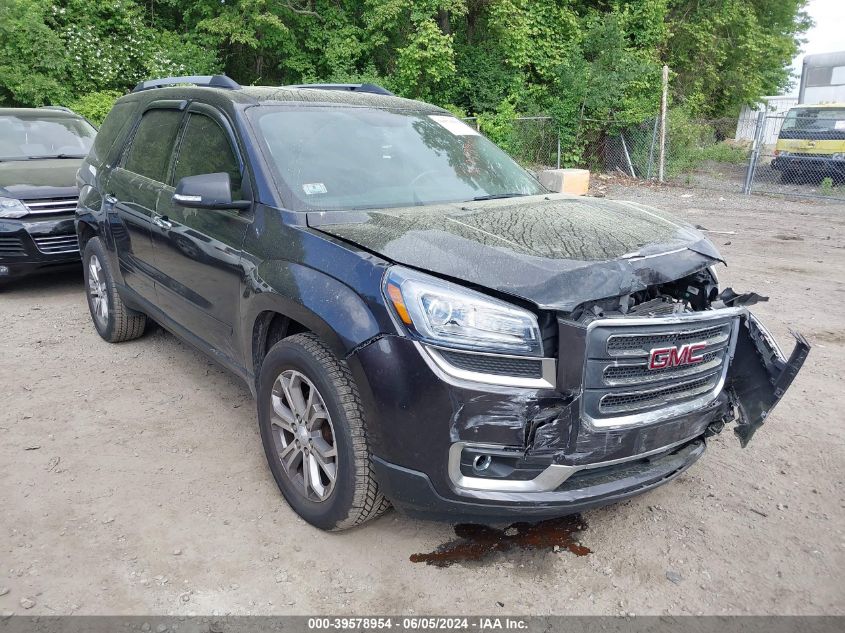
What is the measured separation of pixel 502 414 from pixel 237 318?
1562mm

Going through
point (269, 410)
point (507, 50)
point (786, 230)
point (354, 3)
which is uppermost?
point (354, 3)

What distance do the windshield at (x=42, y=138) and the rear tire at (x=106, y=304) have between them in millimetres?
2935

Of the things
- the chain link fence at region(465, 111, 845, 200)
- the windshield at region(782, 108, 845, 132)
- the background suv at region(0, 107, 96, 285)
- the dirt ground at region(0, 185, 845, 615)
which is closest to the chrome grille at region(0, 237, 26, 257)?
the background suv at region(0, 107, 96, 285)

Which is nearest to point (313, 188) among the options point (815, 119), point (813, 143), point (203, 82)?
point (203, 82)

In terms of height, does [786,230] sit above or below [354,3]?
below

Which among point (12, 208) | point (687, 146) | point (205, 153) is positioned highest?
point (205, 153)

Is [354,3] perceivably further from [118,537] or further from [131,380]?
[118,537]

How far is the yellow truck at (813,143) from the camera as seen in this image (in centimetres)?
1527

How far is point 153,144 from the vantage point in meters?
4.38

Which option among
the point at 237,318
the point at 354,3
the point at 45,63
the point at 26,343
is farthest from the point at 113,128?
the point at 354,3

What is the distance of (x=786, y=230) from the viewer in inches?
420

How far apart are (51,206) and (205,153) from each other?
3.54 meters

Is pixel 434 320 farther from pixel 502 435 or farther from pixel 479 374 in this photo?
pixel 502 435

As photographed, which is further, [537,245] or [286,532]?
[286,532]
